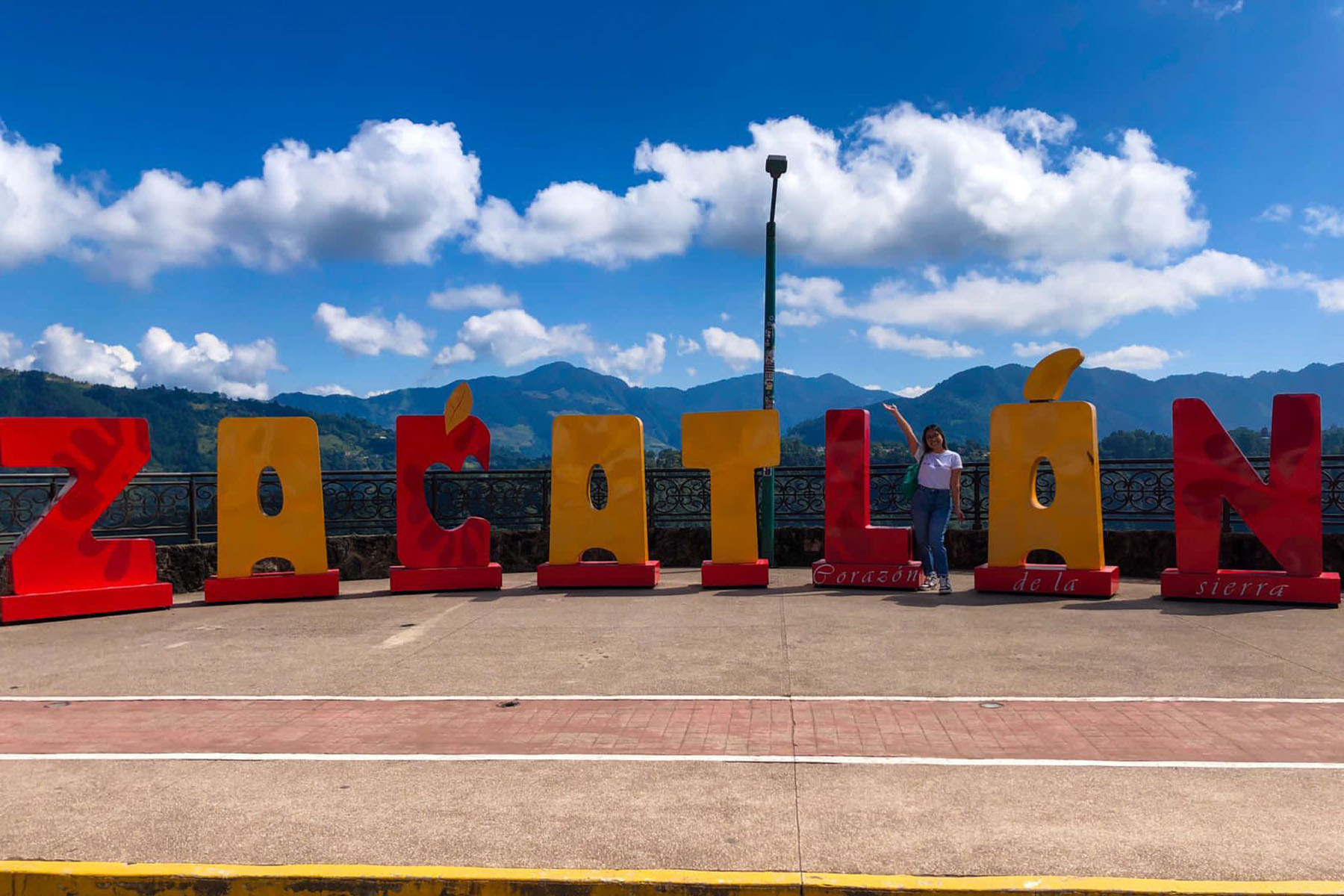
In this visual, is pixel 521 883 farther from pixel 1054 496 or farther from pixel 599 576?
pixel 1054 496

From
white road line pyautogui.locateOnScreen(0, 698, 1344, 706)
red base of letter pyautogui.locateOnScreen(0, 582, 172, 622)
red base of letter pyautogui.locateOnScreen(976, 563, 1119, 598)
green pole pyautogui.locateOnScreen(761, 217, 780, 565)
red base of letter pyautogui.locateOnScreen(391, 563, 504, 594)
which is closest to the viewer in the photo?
white road line pyautogui.locateOnScreen(0, 698, 1344, 706)

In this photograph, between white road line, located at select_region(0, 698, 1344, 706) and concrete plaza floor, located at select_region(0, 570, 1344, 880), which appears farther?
white road line, located at select_region(0, 698, 1344, 706)

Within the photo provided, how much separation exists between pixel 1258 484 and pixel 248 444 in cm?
1185

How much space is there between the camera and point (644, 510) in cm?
1230

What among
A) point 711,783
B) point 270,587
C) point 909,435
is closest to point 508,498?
point 270,587

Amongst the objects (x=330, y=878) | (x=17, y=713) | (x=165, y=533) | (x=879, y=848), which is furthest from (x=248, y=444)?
(x=879, y=848)

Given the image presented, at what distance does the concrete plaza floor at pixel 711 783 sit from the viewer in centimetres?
390

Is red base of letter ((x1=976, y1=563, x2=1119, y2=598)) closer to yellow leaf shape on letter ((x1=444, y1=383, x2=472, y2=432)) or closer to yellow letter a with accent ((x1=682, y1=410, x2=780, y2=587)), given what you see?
yellow letter a with accent ((x1=682, y1=410, x2=780, y2=587))

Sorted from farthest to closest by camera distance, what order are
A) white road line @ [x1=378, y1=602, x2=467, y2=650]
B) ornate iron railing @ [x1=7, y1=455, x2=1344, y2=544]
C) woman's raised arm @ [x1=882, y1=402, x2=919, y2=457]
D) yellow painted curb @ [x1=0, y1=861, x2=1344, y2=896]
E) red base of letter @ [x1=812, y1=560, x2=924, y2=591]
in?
ornate iron railing @ [x1=7, y1=455, x2=1344, y2=544]
red base of letter @ [x1=812, y1=560, x2=924, y2=591]
woman's raised arm @ [x1=882, y1=402, x2=919, y2=457]
white road line @ [x1=378, y1=602, x2=467, y2=650]
yellow painted curb @ [x1=0, y1=861, x2=1344, y2=896]

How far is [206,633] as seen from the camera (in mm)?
9648

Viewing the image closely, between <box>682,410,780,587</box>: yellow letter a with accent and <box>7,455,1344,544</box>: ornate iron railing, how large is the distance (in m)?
2.20

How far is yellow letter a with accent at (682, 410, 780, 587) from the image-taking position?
40.1 feet

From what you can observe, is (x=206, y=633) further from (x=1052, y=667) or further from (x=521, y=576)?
(x=1052, y=667)

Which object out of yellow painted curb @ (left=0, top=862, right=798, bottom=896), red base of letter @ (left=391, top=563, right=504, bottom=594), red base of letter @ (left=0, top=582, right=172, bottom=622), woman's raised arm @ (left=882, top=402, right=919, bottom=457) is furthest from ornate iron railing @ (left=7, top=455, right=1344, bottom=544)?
yellow painted curb @ (left=0, top=862, right=798, bottom=896)
